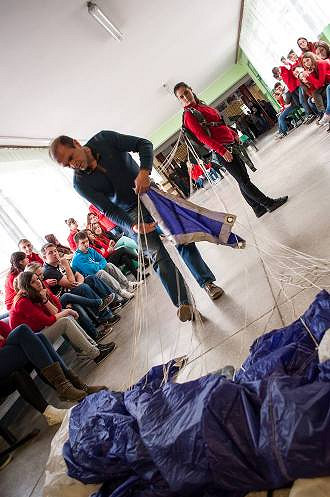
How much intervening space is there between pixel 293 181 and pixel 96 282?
7.55 ft

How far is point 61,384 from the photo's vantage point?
212 centimetres

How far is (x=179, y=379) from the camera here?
158cm

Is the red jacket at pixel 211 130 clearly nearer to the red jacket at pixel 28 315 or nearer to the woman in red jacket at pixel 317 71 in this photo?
the red jacket at pixel 28 315

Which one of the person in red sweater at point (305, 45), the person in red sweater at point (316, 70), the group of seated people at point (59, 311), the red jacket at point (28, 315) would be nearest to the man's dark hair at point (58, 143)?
the group of seated people at point (59, 311)

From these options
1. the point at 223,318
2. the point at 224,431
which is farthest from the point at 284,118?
the point at 224,431

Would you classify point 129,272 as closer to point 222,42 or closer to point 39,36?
point 39,36

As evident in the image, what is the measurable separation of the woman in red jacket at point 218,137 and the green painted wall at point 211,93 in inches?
376

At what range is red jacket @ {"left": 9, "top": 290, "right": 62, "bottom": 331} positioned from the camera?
2521 millimetres

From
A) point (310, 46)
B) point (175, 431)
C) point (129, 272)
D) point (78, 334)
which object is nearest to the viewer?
point (175, 431)

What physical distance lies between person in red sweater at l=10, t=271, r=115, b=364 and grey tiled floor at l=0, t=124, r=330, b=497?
147 mm

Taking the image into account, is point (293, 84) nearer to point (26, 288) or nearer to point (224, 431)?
point (26, 288)

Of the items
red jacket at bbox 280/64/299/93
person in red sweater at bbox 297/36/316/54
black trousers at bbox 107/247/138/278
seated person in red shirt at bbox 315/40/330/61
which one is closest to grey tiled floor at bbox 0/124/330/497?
black trousers at bbox 107/247/138/278

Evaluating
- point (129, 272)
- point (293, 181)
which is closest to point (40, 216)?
point (129, 272)

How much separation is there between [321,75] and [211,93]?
8.20m
